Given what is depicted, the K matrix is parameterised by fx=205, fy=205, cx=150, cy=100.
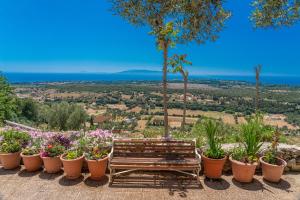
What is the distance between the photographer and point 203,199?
11.3 ft

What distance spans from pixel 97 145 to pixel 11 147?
6.18 ft

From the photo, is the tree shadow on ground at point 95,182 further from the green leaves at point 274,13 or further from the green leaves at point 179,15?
the green leaves at point 274,13

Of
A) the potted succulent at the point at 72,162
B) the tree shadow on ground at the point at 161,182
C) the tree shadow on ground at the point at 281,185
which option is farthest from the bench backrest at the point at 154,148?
the tree shadow on ground at the point at 281,185

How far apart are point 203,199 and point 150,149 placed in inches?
54.1

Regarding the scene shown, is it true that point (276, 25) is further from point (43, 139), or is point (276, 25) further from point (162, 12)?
A: point (43, 139)

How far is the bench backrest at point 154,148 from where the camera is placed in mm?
4223

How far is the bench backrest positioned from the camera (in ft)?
13.9

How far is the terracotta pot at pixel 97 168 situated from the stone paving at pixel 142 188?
12 cm

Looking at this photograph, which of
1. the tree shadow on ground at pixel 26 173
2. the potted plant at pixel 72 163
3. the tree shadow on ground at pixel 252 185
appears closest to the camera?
the tree shadow on ground at pixel 252 185

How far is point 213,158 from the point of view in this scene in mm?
4082

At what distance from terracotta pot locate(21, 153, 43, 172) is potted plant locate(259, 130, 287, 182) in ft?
15.1

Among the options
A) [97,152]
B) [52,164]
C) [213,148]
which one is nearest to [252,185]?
[213,148]

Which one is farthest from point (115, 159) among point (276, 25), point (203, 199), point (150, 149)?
point (276, 25)

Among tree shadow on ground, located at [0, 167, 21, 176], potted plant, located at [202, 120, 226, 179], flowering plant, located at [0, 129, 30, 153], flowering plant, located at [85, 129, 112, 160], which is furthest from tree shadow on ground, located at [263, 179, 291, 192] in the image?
flowering plant, located at [0, 129, 30, 153]
